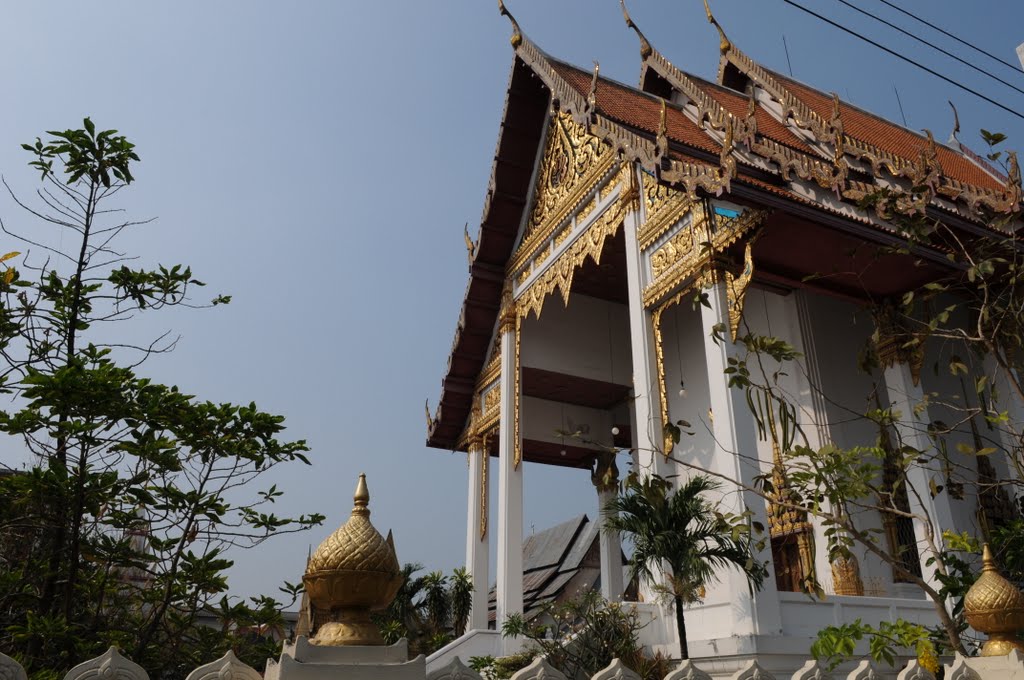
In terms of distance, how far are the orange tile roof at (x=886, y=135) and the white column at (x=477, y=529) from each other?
21.9ft

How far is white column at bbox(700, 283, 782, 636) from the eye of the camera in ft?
18.1

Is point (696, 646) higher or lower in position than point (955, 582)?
lower

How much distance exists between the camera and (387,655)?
6.06ft

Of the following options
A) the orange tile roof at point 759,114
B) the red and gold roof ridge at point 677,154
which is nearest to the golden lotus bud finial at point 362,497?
the red and gold roof ridge at point 677,154

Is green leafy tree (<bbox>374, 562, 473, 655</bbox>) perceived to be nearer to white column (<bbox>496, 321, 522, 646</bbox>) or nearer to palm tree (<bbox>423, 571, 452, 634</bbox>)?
palm tree (<bbox>423, 571, 452, 634</bbox>)

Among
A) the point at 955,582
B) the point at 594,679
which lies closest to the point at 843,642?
the point at 955,582

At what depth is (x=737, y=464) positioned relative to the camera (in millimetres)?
5863

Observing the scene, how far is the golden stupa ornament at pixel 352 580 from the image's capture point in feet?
6.14

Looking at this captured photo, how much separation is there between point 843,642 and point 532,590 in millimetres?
14861

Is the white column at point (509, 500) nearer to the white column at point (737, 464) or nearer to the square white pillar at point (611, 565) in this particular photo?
the square white pillar at point (611, 565)

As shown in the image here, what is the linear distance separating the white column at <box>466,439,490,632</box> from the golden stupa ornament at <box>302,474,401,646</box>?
8.79 meters

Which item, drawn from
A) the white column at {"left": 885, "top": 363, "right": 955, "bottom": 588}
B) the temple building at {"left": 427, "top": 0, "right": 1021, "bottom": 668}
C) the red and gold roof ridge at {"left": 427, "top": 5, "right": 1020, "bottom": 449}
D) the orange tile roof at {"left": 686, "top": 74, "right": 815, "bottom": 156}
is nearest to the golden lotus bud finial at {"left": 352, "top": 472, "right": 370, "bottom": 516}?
the temple building at {"left": 427, "top": 0, "right": 1021, "bottom": 668}

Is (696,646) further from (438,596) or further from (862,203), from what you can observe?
(438,596)

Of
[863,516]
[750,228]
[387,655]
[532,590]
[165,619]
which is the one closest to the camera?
[387,655]
